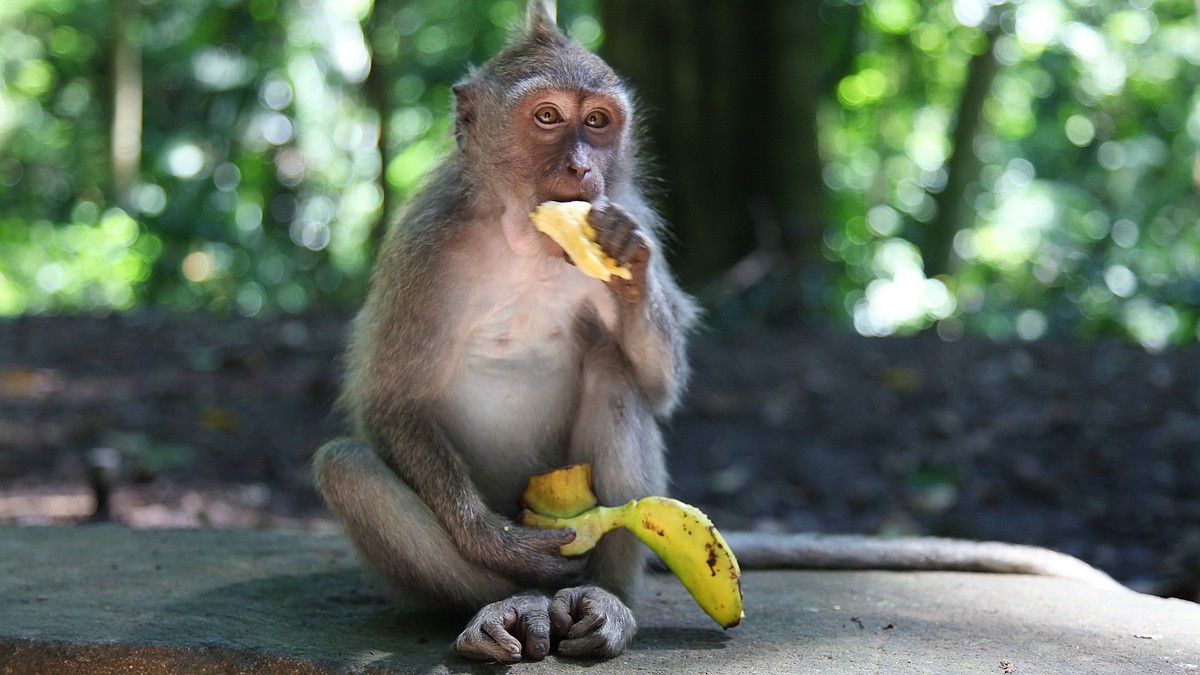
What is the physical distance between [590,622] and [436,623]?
1.73 feet

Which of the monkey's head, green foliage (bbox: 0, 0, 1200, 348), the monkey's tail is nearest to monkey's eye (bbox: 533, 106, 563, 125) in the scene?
the monkey's head

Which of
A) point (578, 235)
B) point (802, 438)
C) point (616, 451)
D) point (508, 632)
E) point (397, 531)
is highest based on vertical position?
point (578, 235)

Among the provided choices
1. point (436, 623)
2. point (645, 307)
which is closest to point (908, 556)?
point (645, 307)

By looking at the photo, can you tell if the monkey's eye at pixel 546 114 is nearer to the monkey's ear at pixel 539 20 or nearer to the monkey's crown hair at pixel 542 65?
the monkey's crown hair at pixel 542 65

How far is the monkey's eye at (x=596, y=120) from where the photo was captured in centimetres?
300

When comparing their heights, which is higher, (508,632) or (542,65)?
(542,65)

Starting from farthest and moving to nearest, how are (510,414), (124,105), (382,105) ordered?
(124,105) < (382,105) < (510,414)

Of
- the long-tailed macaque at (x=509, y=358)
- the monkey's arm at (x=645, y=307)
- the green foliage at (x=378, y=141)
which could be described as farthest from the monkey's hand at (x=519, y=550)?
the green foliage at (x=378, y=141)

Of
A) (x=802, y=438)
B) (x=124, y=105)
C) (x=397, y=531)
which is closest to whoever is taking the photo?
(x=397, y=531)

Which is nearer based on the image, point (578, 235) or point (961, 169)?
point (578, 235)

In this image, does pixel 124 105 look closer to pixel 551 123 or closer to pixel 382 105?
pixel 382 105

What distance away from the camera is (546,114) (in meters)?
3.00

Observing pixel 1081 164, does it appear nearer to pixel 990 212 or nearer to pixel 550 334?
pixel 990 212

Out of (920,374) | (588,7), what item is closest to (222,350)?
(920,374)
